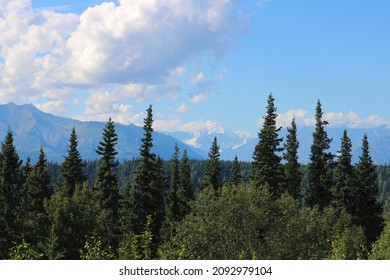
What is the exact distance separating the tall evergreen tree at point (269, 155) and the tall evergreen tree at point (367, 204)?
1406cm

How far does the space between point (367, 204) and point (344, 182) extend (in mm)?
3996

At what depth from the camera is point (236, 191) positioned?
34781mm

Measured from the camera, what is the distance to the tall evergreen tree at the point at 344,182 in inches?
2509

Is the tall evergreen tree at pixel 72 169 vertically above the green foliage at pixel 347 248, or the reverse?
the tall evergreen tree at pixel 72 169

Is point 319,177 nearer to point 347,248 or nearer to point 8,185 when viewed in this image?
point 347,248

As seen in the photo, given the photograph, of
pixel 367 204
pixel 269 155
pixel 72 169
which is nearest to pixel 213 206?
pixel 269 155

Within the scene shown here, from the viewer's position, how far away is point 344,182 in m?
64.0

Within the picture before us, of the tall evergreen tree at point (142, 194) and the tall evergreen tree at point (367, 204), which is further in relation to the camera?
the tall evergreen tree at point (367, 204)

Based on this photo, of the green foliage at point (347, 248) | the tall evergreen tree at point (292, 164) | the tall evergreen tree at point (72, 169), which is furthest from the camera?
the tall evergreen tree at point (292, 164)

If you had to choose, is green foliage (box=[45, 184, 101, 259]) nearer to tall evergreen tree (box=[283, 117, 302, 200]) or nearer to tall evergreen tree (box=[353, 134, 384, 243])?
tall evergreen tree (box=[283, 117, 302, 200])

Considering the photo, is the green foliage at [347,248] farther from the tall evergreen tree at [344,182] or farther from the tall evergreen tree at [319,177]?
the tall evergreen tree at [344,182]

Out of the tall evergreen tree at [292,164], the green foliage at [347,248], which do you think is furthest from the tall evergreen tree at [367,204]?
the green foliage at [347,248]
